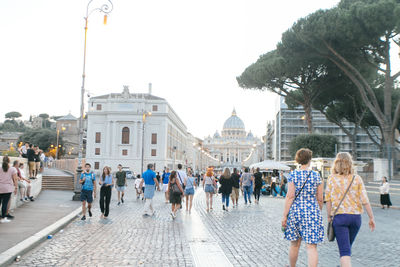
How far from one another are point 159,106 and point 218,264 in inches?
2120

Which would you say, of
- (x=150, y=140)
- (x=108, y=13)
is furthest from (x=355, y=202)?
(x=150, y=140)

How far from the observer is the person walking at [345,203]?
415cm

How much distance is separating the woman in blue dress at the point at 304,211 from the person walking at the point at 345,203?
0.52 feet

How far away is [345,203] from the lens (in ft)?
13.9

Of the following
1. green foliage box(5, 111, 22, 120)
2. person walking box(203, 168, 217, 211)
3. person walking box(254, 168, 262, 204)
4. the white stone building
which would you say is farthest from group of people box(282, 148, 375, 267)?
green foliage box(5, 111, 22, 120)

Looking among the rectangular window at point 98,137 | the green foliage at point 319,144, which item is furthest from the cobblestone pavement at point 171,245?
the rectangular window at point 98,137

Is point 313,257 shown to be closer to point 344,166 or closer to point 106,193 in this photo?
point 344,166

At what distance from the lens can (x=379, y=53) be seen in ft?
86.2

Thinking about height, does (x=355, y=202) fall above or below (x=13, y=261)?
above

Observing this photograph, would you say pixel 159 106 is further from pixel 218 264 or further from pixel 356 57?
pixel 218 264

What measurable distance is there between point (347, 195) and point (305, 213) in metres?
0.50

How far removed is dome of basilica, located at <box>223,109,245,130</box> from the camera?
631ft

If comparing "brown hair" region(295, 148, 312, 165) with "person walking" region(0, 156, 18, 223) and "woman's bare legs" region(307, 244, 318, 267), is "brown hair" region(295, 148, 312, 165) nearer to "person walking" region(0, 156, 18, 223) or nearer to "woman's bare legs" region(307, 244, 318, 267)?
"woman's bare legs" region(307, 244, 318, 267)

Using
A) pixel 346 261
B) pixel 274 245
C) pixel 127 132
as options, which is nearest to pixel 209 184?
pixel 274 245
